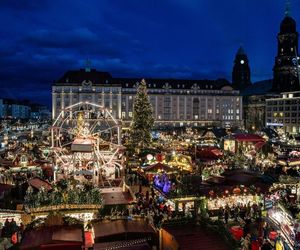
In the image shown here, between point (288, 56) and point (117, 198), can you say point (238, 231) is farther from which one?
point (288, 56)

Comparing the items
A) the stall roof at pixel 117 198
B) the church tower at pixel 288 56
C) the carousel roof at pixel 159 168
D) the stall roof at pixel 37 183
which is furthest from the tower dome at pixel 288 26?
the stall roof at pixel 37 183

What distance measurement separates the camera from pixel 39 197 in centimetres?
1321

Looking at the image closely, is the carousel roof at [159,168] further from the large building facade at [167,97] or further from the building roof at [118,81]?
the building roof at [118,81]

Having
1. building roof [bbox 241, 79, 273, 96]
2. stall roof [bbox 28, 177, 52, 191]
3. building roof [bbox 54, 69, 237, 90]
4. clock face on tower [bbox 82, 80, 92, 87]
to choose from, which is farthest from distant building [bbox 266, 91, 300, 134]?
stall roof [bbox 28, 177, 52, 191]

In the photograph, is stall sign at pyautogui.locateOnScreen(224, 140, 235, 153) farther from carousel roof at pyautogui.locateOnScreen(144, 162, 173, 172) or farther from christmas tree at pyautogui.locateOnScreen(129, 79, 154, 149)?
carousel roof at pyautogui.locateOnScreen(144, 162, 173, 172)

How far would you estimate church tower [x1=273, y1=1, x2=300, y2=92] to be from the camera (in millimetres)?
81062

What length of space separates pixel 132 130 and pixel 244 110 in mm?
71278

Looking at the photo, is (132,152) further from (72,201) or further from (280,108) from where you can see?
(280,108)

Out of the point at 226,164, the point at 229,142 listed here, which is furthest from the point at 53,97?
the point at 226,164

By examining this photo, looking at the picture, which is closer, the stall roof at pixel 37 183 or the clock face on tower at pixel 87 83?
the stall roof at pixel 37 183

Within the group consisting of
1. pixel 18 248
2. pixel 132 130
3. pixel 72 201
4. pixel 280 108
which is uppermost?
pixel 280 108

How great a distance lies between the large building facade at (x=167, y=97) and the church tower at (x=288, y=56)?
1465 cm

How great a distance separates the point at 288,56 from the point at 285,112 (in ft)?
47.3

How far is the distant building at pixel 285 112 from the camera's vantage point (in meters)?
73.4
